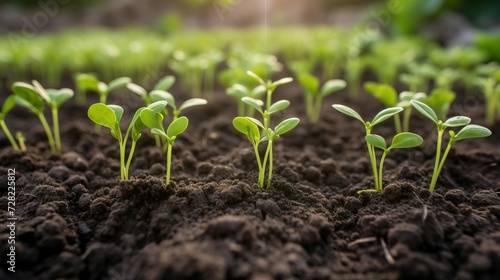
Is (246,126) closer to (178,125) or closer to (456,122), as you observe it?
(178,125)

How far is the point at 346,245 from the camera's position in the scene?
48.8 inches

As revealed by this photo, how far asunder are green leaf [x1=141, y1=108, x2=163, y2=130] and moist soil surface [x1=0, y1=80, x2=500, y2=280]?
18cm

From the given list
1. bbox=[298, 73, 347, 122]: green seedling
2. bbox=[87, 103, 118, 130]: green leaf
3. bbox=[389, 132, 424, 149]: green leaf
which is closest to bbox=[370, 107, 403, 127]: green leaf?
bbox=[389, 132, 424, 149]: green leaf

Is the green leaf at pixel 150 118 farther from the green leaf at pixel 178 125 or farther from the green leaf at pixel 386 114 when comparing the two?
the green leaf at pixel 386 114

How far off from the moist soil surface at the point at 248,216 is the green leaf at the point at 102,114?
0.21 m

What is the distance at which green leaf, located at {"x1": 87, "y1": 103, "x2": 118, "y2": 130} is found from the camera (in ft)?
4.37

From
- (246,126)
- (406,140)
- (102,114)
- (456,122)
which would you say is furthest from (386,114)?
(102,114)

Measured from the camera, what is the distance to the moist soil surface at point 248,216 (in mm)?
1085

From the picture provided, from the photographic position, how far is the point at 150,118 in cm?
134

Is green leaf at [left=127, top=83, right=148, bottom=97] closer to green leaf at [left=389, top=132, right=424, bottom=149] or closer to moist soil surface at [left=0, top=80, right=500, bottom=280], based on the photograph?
moist soil surface at [left=0, top=80, right=500, bottom=280]

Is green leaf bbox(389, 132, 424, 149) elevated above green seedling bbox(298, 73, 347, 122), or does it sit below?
below

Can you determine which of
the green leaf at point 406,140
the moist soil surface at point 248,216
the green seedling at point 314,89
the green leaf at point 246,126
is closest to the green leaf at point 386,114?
the green leaf at point 406,140

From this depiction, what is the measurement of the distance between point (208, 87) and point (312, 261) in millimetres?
2269

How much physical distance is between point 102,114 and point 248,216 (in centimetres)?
59
